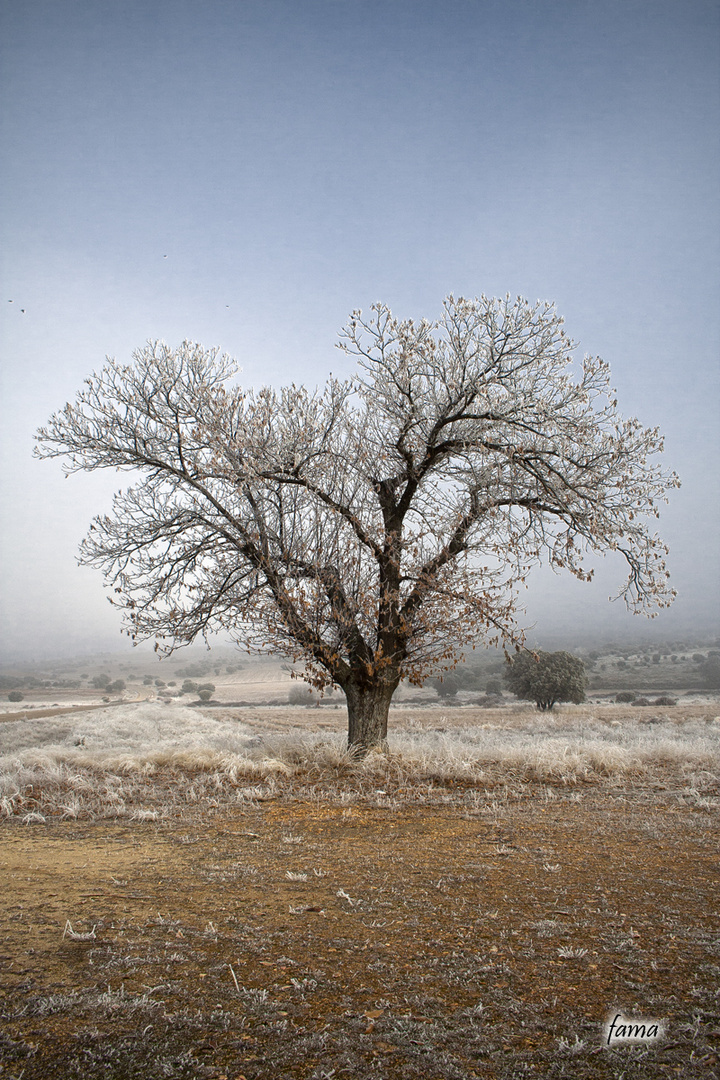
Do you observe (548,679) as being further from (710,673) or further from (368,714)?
(710,673)

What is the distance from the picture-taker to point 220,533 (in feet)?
34.4

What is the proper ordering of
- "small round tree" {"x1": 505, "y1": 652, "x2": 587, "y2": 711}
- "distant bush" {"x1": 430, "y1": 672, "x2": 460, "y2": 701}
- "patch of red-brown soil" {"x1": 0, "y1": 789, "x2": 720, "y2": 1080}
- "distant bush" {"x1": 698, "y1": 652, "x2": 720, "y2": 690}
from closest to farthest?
"patch of red-brown soil" {"x1": 0, "y1": 789, "x2": 720, "y2": 1080}
"small round tree" {"x1": 505, "y1": 652, "x2": 587, "y2": 711}
"distant bush" {"x1": 698, "y1": 652, "x2": 720, "y2": 690}
"distant bush" {"x1": 430, "y1": 672, "x2": 460, "y2": 701}

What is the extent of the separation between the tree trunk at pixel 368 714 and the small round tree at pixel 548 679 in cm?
2497

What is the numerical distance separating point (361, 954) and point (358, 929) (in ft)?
1.29

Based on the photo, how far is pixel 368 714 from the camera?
34.6ft

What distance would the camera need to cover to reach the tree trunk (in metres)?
10.5

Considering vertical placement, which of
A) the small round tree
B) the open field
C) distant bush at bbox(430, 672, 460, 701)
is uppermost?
the open field

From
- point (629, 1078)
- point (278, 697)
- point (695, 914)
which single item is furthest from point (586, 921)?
point (278, 697)

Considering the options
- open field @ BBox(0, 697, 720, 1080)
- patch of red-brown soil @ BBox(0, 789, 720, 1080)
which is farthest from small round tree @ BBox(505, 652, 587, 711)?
patch of red-brown soil @ BBox(0, 789, 720, 1080)

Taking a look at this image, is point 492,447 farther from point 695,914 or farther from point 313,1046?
point 313,1046

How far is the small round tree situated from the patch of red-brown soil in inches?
1172

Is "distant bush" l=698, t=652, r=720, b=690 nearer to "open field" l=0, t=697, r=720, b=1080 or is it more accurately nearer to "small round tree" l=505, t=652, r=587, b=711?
"small round tree" l=505, t=652, r=587, b=711

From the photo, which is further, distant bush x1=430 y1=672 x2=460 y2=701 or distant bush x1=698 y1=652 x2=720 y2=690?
distant bush x1=430 y1=672 x2=460 y2=701

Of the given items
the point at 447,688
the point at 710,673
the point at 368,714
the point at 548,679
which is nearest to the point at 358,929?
the point at 368,714
